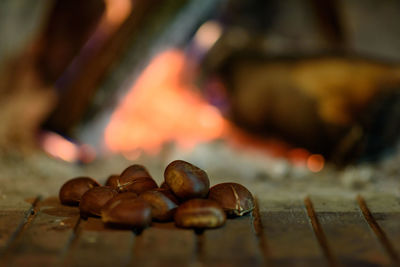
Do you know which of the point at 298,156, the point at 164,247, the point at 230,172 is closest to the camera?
the point at 164,247

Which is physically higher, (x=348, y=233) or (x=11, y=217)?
(x=11, y=217)

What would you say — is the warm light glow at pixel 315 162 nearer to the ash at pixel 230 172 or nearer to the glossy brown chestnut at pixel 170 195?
the ash at pixel 230 172

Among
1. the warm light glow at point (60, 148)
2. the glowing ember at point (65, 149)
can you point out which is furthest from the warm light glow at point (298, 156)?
the warm light glow at point (60, 148)

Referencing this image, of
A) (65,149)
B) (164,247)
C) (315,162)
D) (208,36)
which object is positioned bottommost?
(164,247)

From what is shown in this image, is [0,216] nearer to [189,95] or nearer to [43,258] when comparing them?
[43,258]

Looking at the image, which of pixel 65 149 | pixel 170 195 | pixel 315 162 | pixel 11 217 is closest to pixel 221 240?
pixel 170 195

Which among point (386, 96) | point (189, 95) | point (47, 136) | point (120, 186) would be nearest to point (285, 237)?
point (120, 186)

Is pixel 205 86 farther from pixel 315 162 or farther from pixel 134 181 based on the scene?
pixel 134 181
